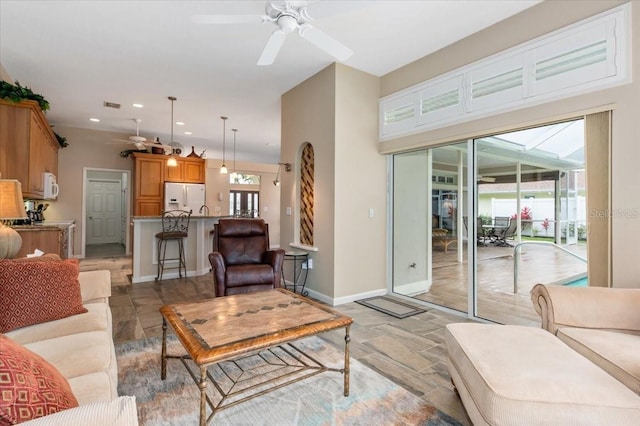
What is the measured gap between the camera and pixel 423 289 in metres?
4.14

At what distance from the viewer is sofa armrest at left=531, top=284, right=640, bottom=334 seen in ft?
5.99

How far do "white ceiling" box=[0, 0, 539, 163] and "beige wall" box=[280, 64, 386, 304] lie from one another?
304 millimetres

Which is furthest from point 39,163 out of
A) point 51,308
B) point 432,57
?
point 432,57

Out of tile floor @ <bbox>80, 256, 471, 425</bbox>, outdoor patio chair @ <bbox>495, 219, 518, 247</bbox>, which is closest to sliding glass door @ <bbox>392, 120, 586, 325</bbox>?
outdoor patio chair @ <bbox>495, 219, 518, 247</bbox>

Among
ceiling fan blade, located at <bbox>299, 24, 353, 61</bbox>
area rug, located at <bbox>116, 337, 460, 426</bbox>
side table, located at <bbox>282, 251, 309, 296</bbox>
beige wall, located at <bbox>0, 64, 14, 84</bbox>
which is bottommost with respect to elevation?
area rug, located at <bbox>116, 337, 460, 426</bbox>

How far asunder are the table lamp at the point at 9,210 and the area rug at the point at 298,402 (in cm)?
132

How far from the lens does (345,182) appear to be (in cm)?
390

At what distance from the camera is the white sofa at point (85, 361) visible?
79cm

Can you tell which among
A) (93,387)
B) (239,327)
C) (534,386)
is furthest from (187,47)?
(534,386)

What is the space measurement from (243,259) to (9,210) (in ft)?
6.96

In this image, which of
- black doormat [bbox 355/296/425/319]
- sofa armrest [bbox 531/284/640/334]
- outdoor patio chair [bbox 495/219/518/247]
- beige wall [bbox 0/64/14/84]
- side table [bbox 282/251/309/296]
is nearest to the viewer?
sofa armrest [bbox 531/284/640/334]

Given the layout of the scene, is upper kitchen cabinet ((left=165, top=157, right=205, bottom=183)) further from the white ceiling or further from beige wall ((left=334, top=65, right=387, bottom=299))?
beige wall ((left=334, top=65, right=387, bottom=299))

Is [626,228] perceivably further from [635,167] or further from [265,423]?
[265,423]

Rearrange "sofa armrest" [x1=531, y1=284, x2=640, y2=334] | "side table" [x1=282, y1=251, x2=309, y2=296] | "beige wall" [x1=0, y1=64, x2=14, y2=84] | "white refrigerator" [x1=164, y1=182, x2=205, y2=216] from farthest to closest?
1. "white refrigerator" [x1=164, y1=182, x2=205, y2=216]
2. "side table" [x1=282, y1=251, x2=309, y2=296]
3. "beige wall" [x1=0, y1=64, x2=14, y2=84]
4. "sofa armrest" [x1=531, y1=284, x2=640, y2=334]
